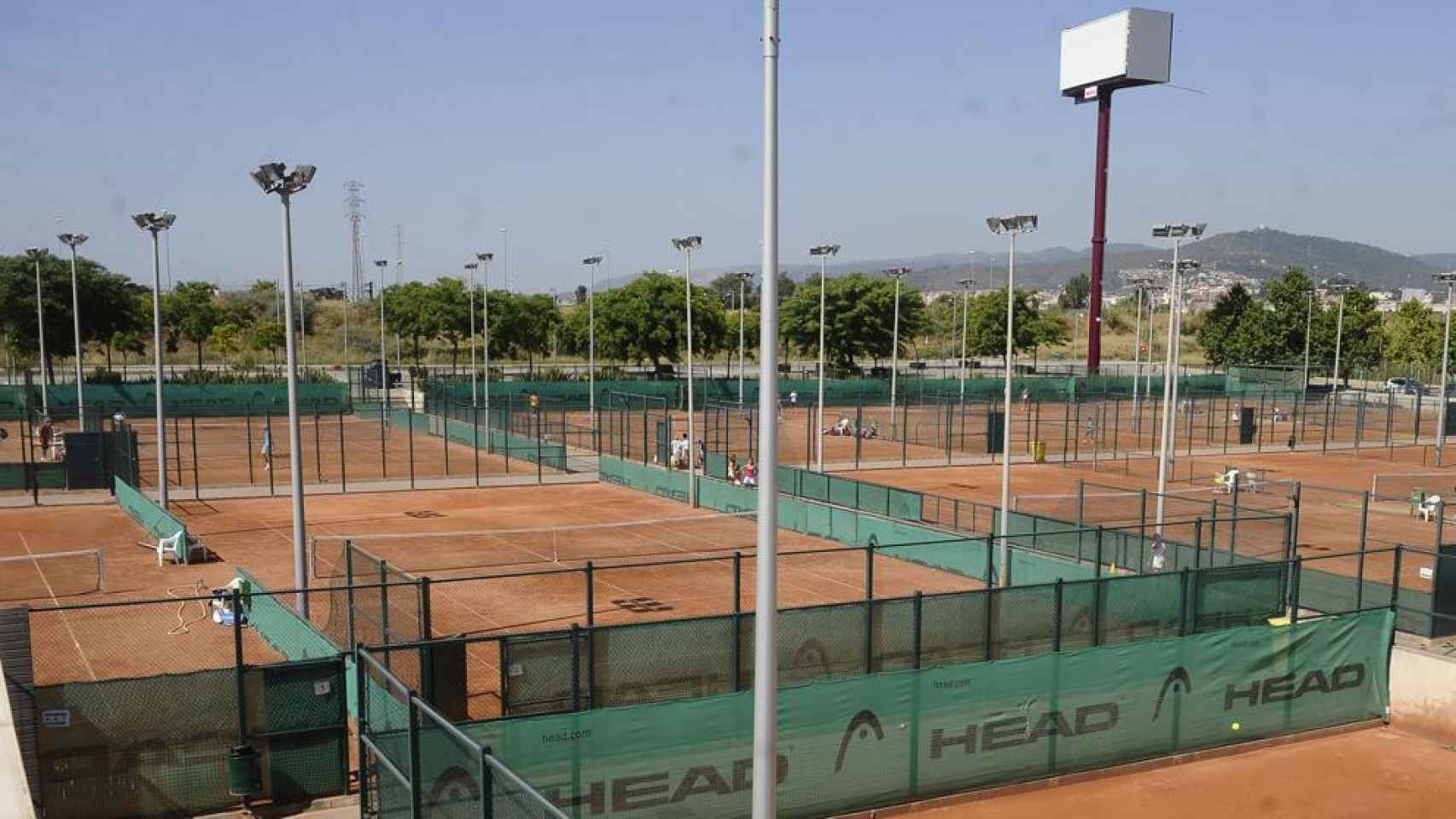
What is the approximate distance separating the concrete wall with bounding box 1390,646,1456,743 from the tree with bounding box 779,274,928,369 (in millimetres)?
74086

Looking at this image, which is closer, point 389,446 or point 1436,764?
point 1436,764

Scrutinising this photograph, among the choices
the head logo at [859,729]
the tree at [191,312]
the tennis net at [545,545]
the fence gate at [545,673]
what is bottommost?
the tennis net at [545,545]

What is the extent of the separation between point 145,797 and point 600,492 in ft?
95.2

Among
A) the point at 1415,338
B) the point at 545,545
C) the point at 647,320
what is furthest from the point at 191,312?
the point at 1415,338

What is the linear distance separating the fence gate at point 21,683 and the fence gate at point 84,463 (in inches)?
1118

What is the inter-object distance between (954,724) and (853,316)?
79.4 m

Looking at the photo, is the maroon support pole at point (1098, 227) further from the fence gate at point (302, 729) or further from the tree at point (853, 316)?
the fence gate at point (302, 729)

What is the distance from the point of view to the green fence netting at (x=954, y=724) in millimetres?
12977

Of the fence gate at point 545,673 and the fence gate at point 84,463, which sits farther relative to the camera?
the fence gate at point 84,463

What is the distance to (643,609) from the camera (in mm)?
24703

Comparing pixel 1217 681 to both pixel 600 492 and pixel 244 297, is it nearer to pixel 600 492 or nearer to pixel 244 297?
pixel 600 492

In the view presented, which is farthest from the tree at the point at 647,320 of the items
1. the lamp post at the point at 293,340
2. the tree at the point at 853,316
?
the lamp post at the point at 293,340

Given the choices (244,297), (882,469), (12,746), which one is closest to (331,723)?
(12,746)

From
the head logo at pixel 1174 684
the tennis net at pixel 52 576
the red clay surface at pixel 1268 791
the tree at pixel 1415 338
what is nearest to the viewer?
the red clay surface at pixel 1268 791
